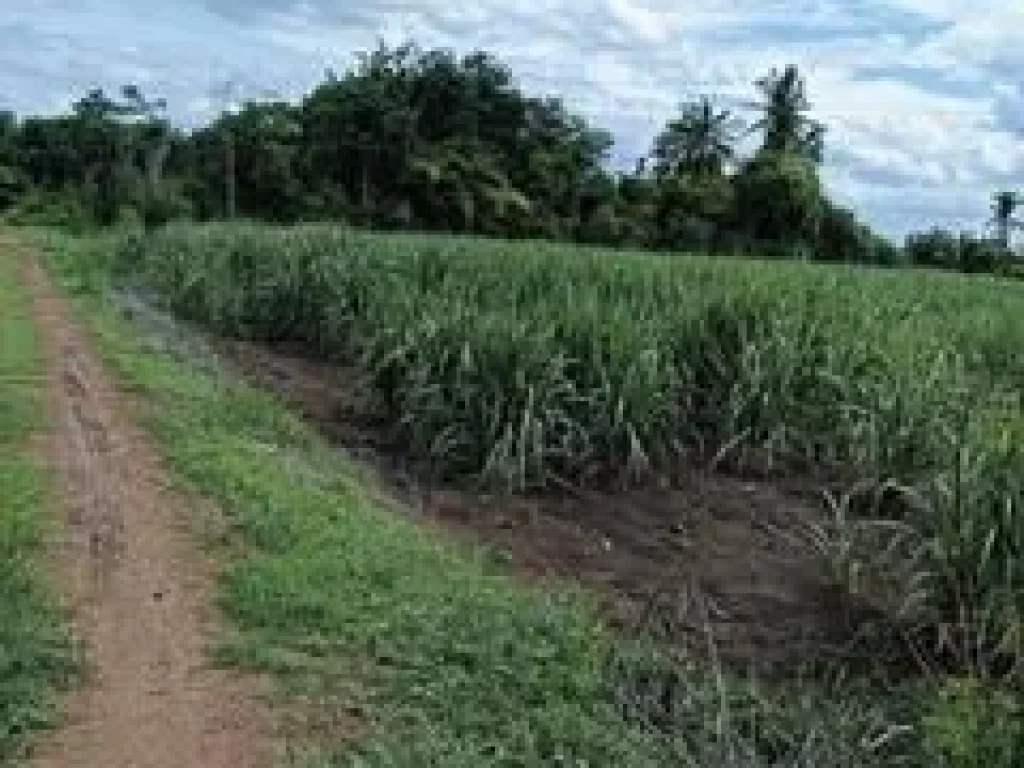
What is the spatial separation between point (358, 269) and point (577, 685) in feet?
43.1

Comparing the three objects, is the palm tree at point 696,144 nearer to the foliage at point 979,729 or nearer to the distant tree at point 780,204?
the distant tree at point 780,204

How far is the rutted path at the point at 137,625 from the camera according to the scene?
5371 millimetres

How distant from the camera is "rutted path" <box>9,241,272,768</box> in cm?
537

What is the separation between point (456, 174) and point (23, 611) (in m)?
49.7

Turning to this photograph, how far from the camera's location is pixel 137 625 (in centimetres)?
655

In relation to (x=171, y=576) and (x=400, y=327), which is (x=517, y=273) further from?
(x=171, y=576)

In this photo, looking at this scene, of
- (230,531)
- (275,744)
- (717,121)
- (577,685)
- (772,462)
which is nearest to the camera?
(275,744)

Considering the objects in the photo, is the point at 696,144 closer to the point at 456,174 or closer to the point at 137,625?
the point at 456,174

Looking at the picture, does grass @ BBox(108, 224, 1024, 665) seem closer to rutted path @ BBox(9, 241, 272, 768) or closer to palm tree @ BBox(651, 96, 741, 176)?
rutted path @ BBox(9, 241, 272, 768)

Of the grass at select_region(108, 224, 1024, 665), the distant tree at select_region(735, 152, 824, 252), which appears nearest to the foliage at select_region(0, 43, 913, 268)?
the distant tree at select_region(735, 152, 824, 252)

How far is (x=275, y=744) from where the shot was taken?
5391 millimetres

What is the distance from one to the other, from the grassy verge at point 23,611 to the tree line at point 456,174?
38843 millimetres

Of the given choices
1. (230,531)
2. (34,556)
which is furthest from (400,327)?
(34,556)

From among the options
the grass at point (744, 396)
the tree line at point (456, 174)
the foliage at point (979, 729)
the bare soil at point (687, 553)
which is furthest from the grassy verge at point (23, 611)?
the tree line at point (456, 174)
